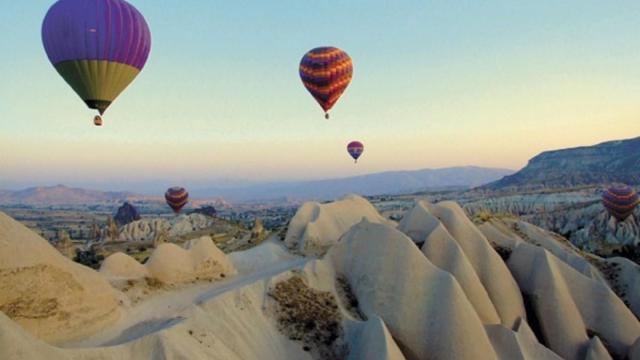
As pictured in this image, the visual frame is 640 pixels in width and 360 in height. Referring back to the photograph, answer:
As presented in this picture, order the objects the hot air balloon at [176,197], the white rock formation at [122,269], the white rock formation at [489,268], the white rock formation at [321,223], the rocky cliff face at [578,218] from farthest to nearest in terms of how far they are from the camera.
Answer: the hot air balloon at [176,197]
the rocky cliff face at [578,218]
the white rock formation at [321,223]
the white rock formation at [489,268]
the white rock formation at [122,269]

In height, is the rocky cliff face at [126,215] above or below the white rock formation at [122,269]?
below

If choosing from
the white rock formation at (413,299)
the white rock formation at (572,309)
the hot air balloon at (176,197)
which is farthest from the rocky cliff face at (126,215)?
the white rock formation at (572,309)

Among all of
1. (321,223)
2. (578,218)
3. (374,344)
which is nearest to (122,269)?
(374,344)

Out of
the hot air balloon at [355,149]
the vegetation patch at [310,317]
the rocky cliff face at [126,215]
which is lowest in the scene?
the rocky cliff face at [126,215]

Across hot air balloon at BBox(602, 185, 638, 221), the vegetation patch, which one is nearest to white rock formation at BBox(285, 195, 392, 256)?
the vegetation patch

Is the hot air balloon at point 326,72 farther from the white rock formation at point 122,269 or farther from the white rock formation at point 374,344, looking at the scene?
the white rock formation at point 374,344

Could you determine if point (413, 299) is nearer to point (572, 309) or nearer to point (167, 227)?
point (572, 309)

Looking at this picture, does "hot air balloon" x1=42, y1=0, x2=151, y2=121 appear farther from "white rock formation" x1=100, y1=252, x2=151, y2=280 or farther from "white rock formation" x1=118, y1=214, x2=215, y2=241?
"white rock formation" x1=118, y1=214, x2=215, y2=241
